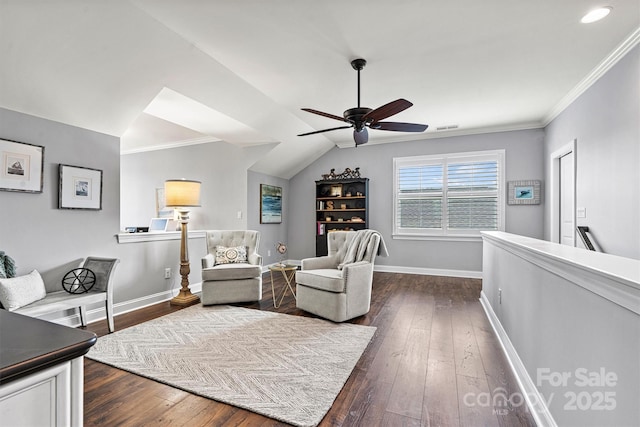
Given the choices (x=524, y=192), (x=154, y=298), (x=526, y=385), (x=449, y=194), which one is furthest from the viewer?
(x=449, y=194)

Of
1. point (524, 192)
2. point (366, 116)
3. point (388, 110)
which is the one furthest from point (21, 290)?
point (524, 192)

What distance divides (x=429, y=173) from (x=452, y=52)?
9.99 ft

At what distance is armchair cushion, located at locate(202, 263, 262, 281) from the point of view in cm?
366

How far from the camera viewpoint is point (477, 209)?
5.49 m

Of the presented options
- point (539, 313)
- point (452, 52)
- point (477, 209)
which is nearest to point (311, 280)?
point (539, 313)

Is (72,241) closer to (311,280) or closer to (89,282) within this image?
(89,282)

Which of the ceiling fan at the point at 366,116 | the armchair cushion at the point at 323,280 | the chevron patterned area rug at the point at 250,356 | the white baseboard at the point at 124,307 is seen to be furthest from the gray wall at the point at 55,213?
the ceiling fan at the point at 366,116

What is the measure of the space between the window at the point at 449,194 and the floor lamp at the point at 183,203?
3.73 meters

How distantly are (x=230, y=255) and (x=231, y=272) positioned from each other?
0.39 metres

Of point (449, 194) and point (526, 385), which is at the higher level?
point (449, 194)

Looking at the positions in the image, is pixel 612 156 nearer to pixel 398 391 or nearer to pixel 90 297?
pixel 398 391

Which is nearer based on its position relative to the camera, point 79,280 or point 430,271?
point 79,280

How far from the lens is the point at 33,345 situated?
2.06 feet

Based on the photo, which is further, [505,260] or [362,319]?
[362,319]
